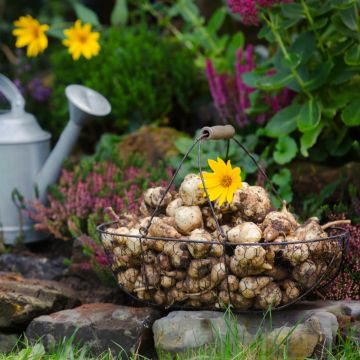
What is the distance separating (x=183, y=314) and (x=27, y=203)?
145 cm

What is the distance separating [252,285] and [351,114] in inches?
49.9

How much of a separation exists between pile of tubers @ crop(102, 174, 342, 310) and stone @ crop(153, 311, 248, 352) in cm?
5

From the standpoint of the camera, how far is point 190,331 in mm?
2441

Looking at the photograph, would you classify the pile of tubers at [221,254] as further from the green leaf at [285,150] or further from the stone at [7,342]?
the green leaf at [285,150]

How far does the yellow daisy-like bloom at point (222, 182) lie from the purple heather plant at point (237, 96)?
56.7 inches

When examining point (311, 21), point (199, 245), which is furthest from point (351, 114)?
point (199, 245)

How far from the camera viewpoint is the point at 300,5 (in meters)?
3.36

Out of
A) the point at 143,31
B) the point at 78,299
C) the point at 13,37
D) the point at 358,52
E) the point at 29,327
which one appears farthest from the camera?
the point at 13,37

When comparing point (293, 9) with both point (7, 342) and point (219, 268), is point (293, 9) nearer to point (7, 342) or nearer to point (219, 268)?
point (219, 268)

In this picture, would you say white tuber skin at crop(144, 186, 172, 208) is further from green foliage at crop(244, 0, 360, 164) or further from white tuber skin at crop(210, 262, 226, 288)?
green foliage at crop(244, 0, 360, 164)

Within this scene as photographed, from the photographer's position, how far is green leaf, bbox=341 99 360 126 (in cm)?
333

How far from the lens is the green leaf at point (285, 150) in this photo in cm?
358

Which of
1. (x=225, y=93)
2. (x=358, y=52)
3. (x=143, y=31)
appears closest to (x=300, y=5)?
(x=358, y=52)

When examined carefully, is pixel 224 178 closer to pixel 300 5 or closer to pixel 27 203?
pixel 300 5
